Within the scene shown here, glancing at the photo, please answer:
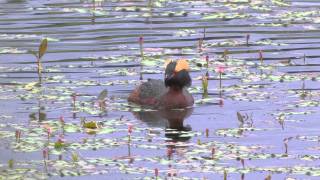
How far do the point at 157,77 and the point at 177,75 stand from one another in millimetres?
1634

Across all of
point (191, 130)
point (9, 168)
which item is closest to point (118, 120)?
point (191, 130)

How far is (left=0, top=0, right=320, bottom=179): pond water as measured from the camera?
44.5 ft

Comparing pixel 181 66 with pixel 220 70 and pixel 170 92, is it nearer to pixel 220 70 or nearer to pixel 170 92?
pixel 170 92

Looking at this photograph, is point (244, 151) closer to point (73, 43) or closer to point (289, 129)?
point (289, 129)

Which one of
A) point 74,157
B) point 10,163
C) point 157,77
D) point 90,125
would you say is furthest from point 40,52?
point 10,163

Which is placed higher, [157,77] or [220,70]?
[220,70]

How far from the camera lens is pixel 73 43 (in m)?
21.3

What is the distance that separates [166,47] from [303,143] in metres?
6.58

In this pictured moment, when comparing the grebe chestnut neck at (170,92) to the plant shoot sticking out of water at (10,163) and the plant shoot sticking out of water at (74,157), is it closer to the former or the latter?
the plant shoot sticking out of water at (74,157)

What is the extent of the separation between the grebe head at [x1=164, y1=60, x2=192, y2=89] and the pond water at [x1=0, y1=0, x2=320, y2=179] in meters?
0.33

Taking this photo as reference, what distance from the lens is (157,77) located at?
18984mm

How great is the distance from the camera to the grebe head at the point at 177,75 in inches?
685

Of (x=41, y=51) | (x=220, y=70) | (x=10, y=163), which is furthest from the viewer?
(x=220, y=70)

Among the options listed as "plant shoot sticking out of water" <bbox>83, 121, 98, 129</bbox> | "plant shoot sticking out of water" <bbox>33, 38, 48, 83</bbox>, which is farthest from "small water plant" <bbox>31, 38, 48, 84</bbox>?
"plant shoot sticking out of water" <bbox>83, 121, 98, 129</bbox>
